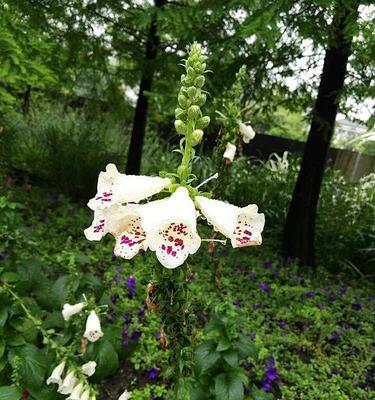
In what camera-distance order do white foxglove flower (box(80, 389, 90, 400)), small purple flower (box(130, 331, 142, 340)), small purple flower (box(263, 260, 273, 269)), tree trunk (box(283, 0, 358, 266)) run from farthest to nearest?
1. small purple flower (box(263, 260, 273, 269))
2. tree trunk (box(283, 0, 358, 266))
3. small purple flower (box(130, 331, 142, 340))
4. white foxglove flower (box(80, 389, 90, 400))

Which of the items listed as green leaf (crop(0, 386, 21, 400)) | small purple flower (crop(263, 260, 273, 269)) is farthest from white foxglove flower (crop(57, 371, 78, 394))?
small purple flower (crop(263, 260, 273, 269))

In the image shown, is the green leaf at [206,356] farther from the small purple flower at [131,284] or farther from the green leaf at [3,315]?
the small purple flower at [131,284]

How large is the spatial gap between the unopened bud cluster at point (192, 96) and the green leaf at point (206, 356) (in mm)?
1331

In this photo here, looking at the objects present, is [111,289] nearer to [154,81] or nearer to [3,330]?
[3,330]

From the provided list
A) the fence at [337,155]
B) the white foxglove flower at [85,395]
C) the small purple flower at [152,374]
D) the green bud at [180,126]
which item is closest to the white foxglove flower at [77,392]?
the white foxglove flower at [85,395]

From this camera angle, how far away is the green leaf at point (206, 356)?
7.34 ft

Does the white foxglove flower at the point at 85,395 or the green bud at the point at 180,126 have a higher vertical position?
the green bud at the point at 180,126

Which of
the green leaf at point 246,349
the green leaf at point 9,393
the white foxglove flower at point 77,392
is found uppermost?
the green leaf at point 246,349

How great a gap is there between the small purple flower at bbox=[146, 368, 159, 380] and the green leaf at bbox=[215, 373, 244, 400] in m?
0.84

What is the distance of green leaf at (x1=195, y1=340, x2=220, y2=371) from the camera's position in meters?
2.24

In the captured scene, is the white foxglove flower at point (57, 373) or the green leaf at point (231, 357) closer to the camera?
the white foxglove flower at point (57, 373)

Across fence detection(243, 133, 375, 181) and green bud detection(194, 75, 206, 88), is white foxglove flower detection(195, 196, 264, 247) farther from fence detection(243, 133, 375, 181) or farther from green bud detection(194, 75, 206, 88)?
fence detection(243, 133, 375, 181)

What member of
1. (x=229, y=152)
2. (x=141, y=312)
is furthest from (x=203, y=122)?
(x=141, y=312)

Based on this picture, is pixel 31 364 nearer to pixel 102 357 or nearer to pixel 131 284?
pixel 102 357
